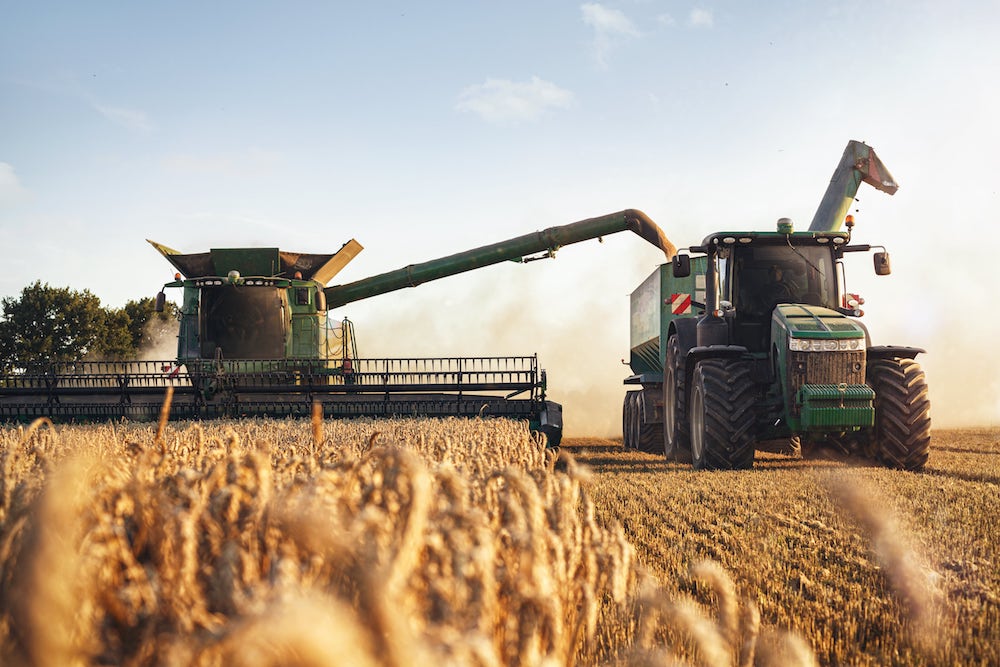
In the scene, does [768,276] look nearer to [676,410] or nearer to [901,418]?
[676,410]

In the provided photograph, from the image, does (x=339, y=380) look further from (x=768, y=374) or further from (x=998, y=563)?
(x=998, y=563)

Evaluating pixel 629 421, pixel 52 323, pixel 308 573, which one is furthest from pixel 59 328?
pixel 308 573

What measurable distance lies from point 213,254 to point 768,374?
398 inches

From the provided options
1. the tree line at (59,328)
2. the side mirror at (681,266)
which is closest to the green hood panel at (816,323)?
the side mirror at (681,266)

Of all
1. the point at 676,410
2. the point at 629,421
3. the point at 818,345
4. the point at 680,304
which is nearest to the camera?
the point at 818,345

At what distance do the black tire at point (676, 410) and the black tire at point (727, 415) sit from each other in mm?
1247

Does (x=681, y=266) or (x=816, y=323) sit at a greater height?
(x=681, y=266)

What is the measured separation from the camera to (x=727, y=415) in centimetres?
930

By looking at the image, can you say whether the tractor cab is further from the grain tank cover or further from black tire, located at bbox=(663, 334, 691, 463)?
the grain tank cover

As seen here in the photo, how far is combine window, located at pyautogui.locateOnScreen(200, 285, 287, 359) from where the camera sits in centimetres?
1450

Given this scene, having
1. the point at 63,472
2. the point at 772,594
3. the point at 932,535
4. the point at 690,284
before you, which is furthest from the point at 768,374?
the point at 63,472

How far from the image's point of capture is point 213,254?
15.4m

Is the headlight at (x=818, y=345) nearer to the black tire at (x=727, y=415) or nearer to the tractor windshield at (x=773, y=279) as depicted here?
the black tire at (x=727, y=415)

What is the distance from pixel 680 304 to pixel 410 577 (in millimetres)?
11793
